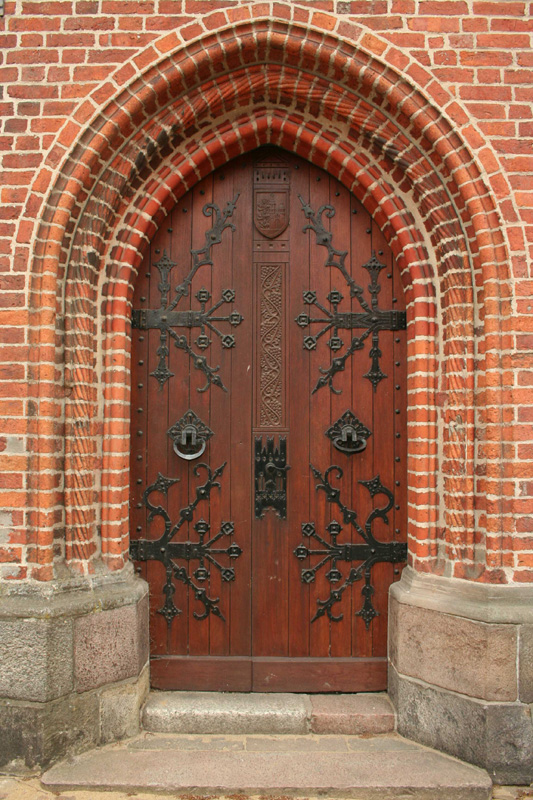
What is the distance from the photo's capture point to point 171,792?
2.90 meters

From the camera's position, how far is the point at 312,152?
354cm

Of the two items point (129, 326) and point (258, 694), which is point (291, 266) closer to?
point (129, 326)

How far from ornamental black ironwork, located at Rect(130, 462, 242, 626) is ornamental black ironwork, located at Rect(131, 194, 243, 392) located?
634 millimetres

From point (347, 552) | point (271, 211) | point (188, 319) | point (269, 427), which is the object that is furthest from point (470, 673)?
point (271, 211)

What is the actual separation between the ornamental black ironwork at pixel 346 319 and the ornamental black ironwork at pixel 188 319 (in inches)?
19.1

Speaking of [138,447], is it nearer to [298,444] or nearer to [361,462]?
[298,444]

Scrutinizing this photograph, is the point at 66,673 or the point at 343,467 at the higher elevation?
the point at 343,467

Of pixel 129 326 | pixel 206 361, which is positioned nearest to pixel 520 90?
pixel 206 361

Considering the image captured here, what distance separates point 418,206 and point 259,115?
3.63 ft

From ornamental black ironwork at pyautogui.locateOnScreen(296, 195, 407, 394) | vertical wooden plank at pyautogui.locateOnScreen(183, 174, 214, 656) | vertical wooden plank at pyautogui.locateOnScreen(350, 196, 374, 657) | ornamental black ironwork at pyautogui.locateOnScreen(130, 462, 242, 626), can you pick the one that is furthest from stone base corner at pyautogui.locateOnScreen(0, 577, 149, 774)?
ornamental black ironwork at pyautogui.locateOnScreen(296, 195, 407, 394)

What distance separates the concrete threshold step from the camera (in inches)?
114

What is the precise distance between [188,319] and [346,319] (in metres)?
0.99

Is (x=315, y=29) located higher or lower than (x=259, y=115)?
higher

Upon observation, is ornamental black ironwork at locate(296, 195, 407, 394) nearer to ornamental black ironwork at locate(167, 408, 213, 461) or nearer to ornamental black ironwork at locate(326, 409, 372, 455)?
ornamental black ironwork at locate(326, 409, 372, 455)
